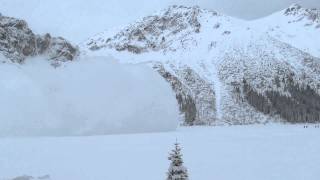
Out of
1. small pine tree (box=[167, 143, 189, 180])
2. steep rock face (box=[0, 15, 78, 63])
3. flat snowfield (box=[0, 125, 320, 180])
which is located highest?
steep rock face (box=[0, 15, 78, 63])

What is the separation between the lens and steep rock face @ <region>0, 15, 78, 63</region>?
171750mm

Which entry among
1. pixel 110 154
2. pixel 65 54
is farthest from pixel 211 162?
pixel 65 54

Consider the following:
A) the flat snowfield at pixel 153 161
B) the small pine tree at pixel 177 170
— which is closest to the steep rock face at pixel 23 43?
the flat snowfield at pixel 153 161

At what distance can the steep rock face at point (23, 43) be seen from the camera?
6762 inches

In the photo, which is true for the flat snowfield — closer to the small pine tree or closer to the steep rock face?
the small pine tree

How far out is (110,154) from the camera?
1822 inches

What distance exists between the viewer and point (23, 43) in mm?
183000

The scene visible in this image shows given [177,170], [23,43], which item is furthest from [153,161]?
[23,43]

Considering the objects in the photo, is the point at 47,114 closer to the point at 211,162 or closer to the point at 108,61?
the point at 108,61

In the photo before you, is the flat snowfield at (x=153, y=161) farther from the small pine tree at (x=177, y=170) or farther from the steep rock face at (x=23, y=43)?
the steep rock face at (x=23, y=43)

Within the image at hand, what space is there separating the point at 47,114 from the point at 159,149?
39931 millimetres

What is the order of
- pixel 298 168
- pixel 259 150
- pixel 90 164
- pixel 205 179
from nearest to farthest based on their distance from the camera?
1. pixel 205 179
2. pixel 298 168
3. pixel 90 164
4. pixel 259 150

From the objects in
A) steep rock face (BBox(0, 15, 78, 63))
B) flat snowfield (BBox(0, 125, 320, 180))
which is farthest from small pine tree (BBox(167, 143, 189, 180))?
steep rock face (BBox(0, 15, 78, 63))

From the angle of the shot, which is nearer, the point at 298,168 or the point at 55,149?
the point at 298,168
